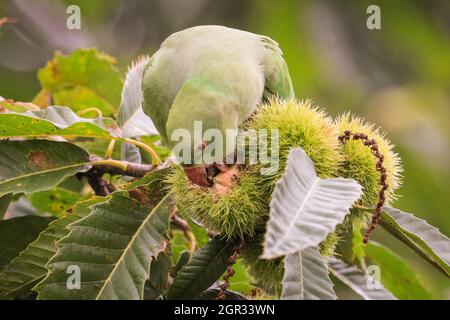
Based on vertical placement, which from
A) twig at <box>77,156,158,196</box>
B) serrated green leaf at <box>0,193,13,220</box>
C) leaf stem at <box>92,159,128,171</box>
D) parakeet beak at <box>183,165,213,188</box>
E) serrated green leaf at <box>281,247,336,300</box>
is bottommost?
serrated green leaf at <box>281,247,336,300</box>

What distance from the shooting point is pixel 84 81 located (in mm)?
2637

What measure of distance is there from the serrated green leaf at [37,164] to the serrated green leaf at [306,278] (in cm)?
77

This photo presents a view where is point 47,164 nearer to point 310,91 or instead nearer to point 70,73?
point 70,73

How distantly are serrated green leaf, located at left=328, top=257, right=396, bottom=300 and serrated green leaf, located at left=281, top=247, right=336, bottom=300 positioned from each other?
651 millimetres

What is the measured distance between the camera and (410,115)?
367 cm

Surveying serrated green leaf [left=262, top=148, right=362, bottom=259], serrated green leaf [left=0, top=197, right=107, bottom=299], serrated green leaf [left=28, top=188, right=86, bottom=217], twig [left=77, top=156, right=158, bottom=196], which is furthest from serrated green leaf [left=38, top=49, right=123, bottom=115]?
serrated green leaf [left=262, top=148, right=362, bottom=259]

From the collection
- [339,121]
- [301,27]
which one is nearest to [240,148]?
[339,121]

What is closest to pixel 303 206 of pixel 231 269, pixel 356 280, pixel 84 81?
pixel 231 269

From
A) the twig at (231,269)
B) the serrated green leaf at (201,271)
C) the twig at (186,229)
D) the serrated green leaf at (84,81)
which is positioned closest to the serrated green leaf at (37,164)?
the twig at (186,229)

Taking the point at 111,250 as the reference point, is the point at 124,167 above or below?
above

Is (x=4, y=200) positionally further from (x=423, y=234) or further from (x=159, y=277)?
(x=423, y=234)

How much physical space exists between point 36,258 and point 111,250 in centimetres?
29

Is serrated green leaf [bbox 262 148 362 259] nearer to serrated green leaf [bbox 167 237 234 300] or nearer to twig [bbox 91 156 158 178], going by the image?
serrated green leaf [bbox 167 237 234 300]

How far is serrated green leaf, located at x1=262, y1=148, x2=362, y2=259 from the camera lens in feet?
3.82
